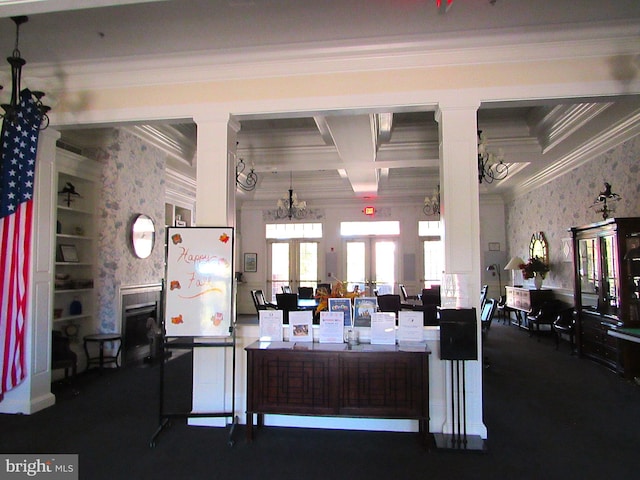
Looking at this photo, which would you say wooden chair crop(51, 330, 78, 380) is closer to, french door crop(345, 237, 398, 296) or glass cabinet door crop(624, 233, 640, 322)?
glass cabinet door crop(624, 233, 640, 322)

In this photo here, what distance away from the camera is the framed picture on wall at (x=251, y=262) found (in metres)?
11.9

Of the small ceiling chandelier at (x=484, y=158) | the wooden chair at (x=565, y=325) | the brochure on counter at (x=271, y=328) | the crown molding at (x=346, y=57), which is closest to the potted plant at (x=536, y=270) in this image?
the wooden chair at (x=565, y=325)

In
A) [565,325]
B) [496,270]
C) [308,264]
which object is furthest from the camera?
[308,264]

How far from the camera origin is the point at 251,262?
11.9 meters

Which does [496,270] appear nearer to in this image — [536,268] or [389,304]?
[536,268]

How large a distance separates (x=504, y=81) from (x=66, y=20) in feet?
A: 12.7

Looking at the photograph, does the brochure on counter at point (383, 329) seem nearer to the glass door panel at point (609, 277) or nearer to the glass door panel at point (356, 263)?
the glass door panel at point (609, 277)

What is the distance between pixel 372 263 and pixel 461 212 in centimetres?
782

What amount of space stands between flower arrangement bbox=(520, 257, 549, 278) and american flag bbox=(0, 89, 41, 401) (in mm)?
8812

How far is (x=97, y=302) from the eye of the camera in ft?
19.4

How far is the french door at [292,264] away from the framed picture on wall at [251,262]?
416 mm

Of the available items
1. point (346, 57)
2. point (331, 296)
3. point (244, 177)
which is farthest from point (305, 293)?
point (346, 57)

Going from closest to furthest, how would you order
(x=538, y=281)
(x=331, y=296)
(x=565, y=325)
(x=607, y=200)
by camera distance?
(x=331, y=296) < (x=607, y=200) < (x=565, y=325) < (x=538, y=281)

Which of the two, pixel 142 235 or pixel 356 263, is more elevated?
pixel 142 235
